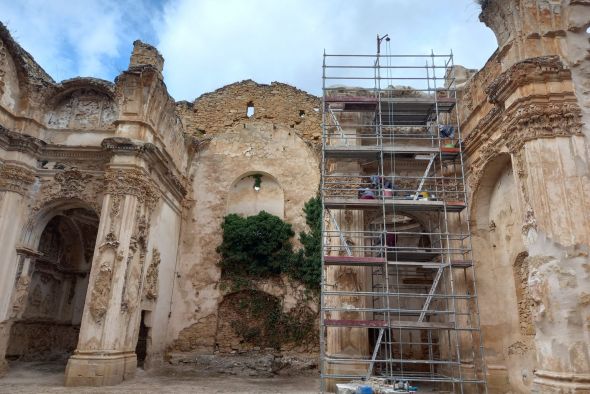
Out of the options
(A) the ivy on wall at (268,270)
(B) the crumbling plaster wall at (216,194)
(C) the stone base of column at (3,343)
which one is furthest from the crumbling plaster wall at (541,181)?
(C) the stone base of column at (3,343)

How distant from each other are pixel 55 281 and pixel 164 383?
6318 mm

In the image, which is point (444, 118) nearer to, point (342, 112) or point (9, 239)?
point (342, 112)

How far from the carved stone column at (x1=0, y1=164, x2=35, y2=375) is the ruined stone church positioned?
0.14 feet

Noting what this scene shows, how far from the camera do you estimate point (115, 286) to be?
10.4 metres

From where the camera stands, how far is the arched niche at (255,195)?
1594cm

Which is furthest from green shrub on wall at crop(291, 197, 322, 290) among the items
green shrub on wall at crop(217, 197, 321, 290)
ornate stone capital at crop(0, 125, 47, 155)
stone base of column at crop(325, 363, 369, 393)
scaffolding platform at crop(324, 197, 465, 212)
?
ornate stone capital at crop(0, 125, 47, 155)

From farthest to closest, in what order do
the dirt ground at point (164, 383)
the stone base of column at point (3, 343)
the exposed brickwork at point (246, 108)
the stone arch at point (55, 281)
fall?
the exposed brickwork at point (246, 108), the stone arch at point (55, 281), the stone base of column at point (3, 343), the dirt ground at point (164, 383)

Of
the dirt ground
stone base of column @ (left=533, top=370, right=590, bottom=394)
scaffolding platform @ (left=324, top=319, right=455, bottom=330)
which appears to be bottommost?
the dirt ground

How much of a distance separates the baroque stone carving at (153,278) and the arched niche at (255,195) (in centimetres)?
375

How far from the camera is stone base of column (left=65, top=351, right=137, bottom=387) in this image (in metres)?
9.55

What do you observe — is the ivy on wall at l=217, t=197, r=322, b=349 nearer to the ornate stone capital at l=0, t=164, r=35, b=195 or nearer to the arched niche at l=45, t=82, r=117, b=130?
the arched niche at l=45, t=82, r=117, b=130

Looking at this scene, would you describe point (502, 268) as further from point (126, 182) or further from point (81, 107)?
point (81, 107)

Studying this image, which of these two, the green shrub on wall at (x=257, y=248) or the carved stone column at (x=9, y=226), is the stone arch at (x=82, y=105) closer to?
the carved stone column at (x=9, y=226)

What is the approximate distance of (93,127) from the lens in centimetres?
1242
